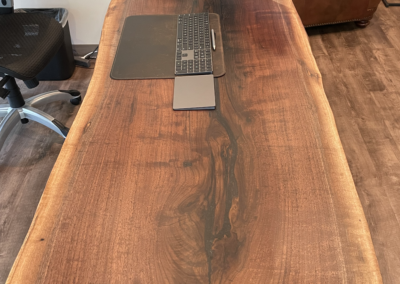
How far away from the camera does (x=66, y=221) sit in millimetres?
714

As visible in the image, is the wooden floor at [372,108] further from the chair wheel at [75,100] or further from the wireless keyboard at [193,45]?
the chair wheel at [75,100]

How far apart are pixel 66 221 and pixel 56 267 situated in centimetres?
9

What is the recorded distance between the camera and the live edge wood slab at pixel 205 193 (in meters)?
0.65

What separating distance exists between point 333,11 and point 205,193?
7.30 ft

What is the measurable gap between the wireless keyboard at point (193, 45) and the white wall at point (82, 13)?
116 cm

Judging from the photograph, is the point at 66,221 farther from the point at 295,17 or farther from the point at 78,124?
the point at 295,17

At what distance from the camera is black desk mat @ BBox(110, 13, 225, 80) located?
3.58ft

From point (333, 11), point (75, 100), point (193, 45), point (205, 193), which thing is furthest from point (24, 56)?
point (333, 11)

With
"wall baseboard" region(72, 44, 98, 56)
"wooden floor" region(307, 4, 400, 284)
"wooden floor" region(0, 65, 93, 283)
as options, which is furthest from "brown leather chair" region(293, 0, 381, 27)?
"wooden floor" region(0, 65, 93, 283)

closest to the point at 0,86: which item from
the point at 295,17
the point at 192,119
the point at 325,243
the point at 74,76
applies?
the point at 74,76

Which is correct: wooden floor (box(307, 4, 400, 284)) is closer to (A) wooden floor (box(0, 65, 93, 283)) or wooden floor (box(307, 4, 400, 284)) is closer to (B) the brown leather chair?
(B) the brown leather chair

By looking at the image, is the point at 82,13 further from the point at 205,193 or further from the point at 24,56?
the point at 205,193

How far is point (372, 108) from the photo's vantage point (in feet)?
6.71

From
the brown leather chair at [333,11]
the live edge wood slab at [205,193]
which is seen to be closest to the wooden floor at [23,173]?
the live edge wood slab at [205,193]
